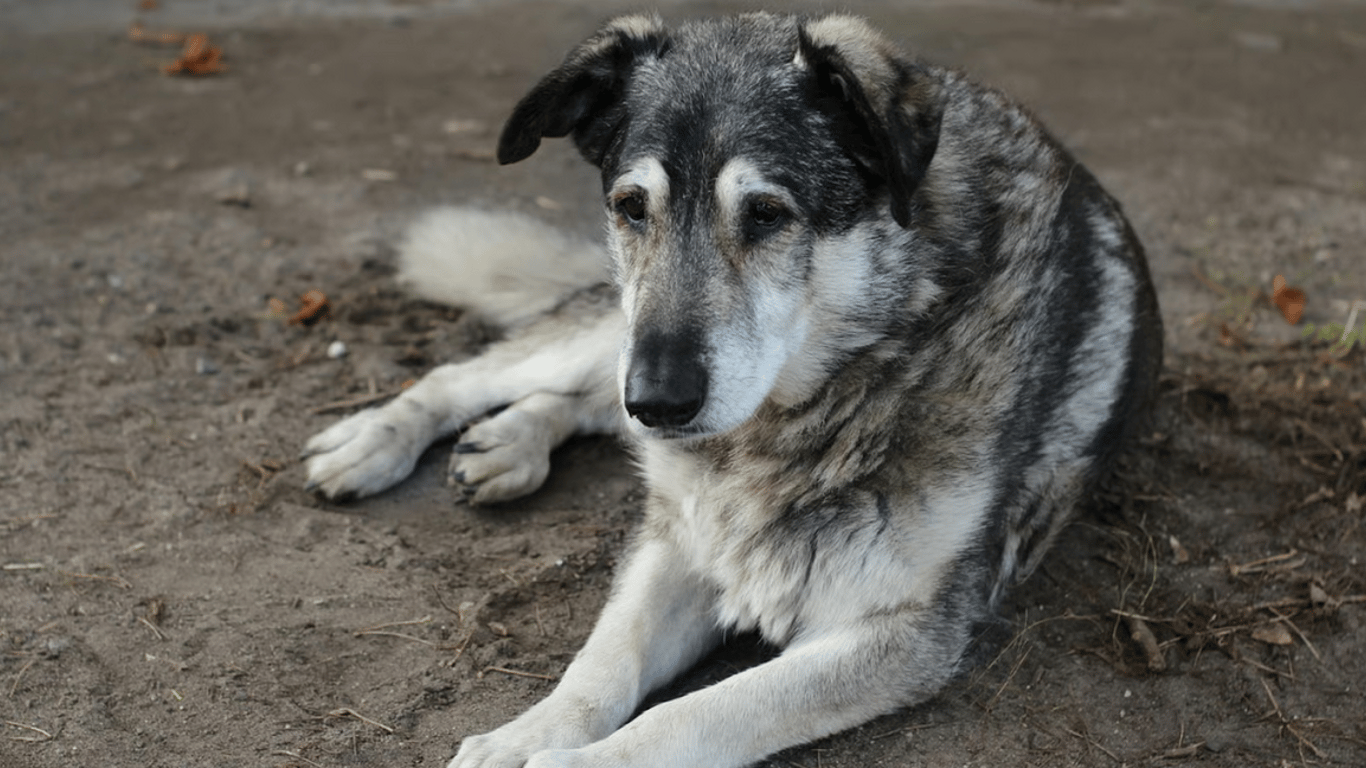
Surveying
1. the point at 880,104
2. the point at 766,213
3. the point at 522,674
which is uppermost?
the point at 880,104

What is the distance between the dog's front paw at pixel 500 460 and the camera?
396cm

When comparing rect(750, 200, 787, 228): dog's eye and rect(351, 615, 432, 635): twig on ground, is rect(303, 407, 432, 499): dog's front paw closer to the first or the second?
rect(351, 615, 432, 635): twig on ground

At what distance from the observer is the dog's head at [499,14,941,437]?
2.82 m

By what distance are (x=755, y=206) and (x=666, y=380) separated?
484 millimetres

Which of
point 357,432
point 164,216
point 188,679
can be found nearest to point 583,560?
point 357,432

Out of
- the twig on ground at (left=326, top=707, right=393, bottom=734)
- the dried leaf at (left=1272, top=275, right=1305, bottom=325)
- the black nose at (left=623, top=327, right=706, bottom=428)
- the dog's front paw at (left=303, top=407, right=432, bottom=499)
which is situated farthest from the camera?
the dried leaf at (left=1272, top=275, right=1305, bottom=325)

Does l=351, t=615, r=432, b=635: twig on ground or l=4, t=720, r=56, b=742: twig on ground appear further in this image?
l=351, t=615, r=432, b=635: twig on ground

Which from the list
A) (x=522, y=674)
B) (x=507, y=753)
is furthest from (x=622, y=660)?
(x=507, y=753)

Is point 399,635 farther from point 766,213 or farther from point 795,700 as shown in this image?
point 766,213

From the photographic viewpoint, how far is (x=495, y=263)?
4.84 metres

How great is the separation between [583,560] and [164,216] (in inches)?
123

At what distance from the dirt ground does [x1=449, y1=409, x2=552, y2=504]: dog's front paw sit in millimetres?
91

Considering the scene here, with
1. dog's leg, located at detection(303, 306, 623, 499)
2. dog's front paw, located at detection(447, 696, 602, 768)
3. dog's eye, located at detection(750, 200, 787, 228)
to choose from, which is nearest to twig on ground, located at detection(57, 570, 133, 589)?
dog's leg, located at detection(303, 306, 623, 499)

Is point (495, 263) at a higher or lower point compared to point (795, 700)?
lower
